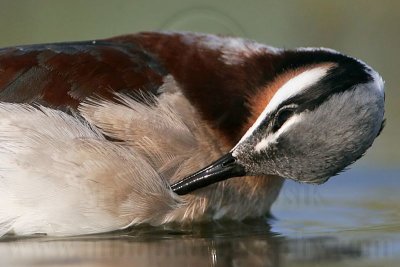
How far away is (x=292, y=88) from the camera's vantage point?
1098cm

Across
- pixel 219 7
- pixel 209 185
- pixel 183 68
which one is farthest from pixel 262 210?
pixel 219 7

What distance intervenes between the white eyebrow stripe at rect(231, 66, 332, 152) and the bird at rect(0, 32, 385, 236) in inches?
0.6

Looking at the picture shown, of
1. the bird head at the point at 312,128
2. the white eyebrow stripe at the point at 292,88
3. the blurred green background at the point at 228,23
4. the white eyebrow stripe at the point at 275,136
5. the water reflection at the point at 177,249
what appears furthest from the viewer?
the blurred green background at the point at 228,23

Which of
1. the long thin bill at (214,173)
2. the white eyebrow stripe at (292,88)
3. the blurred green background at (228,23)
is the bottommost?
the long thin bill at (214,173)

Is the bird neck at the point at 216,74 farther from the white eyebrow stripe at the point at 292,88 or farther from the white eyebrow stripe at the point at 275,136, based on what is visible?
the white eyebrow stripe at the point at 275,136

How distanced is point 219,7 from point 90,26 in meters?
1.91

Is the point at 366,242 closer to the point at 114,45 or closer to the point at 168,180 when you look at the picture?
the point at 168,180

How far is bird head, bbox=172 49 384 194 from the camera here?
10.6 metres

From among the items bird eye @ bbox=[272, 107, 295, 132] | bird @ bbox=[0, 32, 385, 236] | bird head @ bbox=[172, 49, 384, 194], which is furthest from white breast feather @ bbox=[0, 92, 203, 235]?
bird eye @ bbox=[272, 107, 295, 132]

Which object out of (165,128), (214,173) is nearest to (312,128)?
(214,173)

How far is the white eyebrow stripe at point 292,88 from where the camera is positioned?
10.9 m

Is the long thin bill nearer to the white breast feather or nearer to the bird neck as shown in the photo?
the white breast feather

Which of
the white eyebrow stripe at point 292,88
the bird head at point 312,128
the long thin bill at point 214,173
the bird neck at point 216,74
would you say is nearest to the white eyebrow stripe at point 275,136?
the bird head at point 312,128

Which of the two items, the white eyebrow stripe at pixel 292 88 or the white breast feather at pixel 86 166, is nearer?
the white breast feather at pixel 86 166
